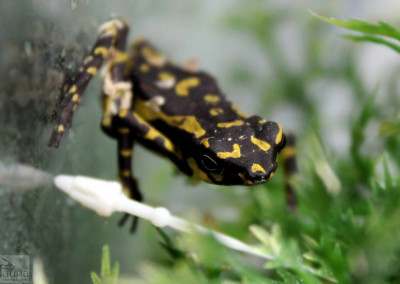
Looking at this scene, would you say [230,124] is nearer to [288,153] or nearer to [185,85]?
[185,85]

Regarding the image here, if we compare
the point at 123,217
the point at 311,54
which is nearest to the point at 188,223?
the point at 123,217

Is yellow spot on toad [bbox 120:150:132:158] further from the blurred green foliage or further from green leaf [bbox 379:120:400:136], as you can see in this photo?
green leaf [bbox 379:120:400:136]

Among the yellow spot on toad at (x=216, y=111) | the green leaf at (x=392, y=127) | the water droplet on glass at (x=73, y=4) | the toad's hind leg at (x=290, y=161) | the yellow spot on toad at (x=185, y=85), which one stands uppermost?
the water droplet on glass at (x=73, y=4)

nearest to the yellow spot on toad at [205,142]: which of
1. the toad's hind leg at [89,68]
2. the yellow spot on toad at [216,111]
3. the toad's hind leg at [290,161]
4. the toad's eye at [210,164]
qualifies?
the toad's eye at [210,164]

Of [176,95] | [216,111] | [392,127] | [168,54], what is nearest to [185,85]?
[176,95]

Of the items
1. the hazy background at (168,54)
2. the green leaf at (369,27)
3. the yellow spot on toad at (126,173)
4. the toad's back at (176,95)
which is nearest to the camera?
the hazy background at (168,54)

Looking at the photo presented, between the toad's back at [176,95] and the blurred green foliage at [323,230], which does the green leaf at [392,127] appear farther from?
the toad's back at [176,95]
